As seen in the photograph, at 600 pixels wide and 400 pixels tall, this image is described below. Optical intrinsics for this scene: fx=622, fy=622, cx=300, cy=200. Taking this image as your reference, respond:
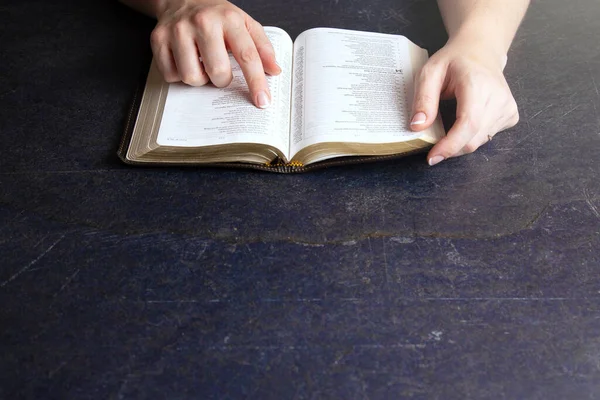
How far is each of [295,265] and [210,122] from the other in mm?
311

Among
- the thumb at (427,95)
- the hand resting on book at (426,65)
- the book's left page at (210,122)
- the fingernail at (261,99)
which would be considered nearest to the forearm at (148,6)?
the hand resting on book at (426,65)

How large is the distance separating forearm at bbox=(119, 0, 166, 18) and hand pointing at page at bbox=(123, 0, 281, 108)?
0.45ft

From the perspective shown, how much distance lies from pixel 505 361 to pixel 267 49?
2.25 ft

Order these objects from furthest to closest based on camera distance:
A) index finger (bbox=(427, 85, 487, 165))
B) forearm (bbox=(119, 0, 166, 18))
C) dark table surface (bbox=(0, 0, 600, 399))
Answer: forearm (bbox=(119, 0, 166, 18))
index finger (bbox=(427, 85, 487, 165))
dark table surface (bbox=(0, 0, 600, 399))

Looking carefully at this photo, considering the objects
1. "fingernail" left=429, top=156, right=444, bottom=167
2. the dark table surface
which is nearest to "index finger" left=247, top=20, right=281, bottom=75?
the dark table surface

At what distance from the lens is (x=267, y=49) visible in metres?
1.17

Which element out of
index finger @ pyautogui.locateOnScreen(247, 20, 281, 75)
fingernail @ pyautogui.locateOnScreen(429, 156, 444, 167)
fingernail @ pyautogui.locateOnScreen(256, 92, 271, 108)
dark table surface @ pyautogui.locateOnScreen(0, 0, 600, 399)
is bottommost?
dark table surface @ pyautogui.locateOnScreen(0, 0, 600, 399)

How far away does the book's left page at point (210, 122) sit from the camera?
106 centimetres

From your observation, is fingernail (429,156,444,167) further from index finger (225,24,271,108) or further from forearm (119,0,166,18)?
forearm (119,0,166,18)

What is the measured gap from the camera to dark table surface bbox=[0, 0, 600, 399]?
844 mm

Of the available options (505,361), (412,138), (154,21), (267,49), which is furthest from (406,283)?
(154,21)

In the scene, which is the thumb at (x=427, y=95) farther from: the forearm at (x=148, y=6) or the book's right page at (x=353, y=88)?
the forearm at (x=148, y=6)

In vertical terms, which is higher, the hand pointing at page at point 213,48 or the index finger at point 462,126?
the hand pointing at page at point 213,48

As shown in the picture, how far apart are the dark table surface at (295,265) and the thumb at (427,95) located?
8 centimetres
